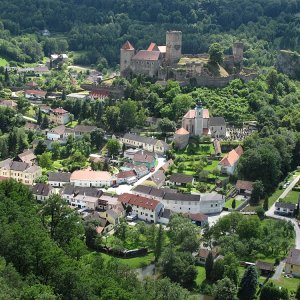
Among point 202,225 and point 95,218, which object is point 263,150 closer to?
point 202,225

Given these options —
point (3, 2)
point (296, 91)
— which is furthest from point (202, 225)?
point (3, 2)

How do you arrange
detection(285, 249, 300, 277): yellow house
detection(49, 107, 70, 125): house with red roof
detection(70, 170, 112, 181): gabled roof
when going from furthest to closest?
detection(49, 107, 70, 125): house with red roof < detection(70, 170, 112, 181): gabled roof < detection(285, 249, 300, 277): yellow house

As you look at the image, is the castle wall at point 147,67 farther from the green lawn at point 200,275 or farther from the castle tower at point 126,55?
the green lawn at point 200,275

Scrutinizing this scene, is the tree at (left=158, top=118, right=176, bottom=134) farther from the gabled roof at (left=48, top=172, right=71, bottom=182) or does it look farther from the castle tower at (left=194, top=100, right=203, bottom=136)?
the gabled roof at (left=48, top=172, right=71, bottom=182)

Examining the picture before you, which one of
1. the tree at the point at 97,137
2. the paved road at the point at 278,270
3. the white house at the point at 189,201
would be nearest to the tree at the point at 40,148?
the tree at the point at 97,137

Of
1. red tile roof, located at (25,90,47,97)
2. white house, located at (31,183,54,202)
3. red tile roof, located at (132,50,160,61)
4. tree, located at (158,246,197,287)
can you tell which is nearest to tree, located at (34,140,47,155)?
white house, located at (31,183,54,202)

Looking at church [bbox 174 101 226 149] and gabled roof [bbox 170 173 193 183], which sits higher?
church [bbox 174 101 226 149]
